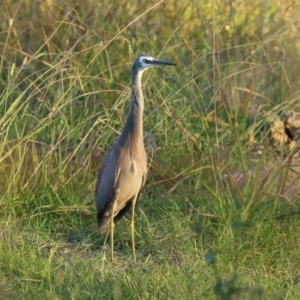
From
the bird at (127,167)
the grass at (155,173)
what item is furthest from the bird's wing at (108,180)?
the grass at (155,173)

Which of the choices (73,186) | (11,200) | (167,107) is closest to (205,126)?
(167,107)

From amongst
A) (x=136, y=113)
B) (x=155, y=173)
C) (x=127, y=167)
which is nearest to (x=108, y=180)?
(x=127, y=167)

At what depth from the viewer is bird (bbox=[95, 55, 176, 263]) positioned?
553cm

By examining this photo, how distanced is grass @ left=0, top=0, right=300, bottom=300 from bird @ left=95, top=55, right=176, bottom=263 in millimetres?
219

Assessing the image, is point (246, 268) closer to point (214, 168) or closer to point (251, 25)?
point (214, 168)

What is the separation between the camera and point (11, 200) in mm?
5770

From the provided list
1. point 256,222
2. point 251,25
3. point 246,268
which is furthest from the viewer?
point 251,25

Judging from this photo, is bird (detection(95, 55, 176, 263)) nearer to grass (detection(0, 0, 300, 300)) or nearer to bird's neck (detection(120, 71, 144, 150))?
bird's neck (detection(120, 71, 144, 150))

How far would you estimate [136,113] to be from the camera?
18.2ft

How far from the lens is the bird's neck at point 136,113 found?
553 centimetres

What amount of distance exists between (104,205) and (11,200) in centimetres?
60

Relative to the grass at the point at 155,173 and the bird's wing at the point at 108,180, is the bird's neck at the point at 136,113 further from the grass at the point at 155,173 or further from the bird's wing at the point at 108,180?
the grass at the point at 155,173

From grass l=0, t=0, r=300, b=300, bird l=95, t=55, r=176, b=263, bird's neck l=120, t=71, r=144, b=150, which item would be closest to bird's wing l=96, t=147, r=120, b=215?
bird l=95, t=55, r=176, b=263

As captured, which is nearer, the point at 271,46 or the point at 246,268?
the point at 246,268
